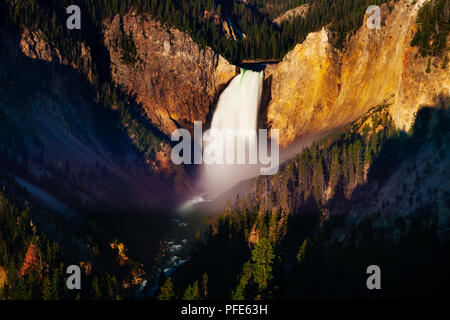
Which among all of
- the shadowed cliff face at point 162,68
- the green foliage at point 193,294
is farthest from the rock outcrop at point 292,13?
the green foliage at point 193,294

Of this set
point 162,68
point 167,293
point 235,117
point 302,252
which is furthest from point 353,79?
point 167,293

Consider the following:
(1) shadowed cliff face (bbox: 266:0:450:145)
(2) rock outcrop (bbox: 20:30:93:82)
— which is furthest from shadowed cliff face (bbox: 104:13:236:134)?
(1) shadowed cliff face (bbox: 266:0:450:145)

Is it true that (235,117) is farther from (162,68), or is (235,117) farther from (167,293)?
(167,293)

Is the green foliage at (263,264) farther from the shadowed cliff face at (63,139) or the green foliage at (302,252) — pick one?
the shadowed cliff face at (63,139)

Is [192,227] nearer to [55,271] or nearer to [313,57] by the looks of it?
[55,271]

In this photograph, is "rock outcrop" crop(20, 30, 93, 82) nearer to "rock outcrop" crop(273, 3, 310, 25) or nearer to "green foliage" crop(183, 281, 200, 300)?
"green foliage" crop(183, 281, 200, 300)
